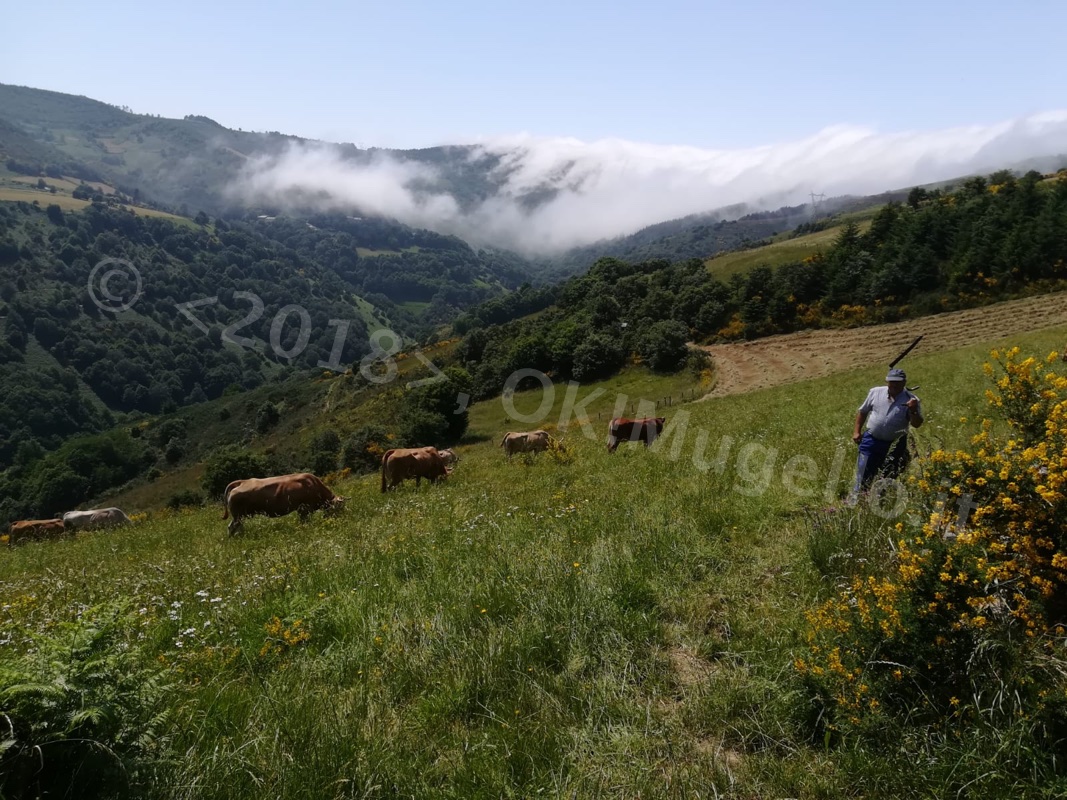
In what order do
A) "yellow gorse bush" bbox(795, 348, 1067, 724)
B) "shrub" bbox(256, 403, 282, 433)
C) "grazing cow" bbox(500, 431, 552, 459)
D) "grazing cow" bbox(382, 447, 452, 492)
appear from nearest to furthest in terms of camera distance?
"yellow gorse bush" bbox(795, 348, 1067, 724), "grazing cow" bbox(382, 447, 452, 492), "grazing cow" bbox(500, 431, 552, 459), "shrub" bbox(256, 403, 282, 433)

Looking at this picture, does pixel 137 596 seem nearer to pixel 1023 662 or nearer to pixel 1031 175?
pixel 1023 662

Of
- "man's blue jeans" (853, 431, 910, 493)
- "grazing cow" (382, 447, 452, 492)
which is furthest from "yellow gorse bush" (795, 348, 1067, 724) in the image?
"grazing cow" (382, 447, 452, 492)

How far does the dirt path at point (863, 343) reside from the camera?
148ft

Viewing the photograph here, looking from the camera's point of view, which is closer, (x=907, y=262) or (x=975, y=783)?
(x=975, y=783)

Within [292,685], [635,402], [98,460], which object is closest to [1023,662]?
[292,685]

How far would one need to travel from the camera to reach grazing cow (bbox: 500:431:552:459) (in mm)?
24219

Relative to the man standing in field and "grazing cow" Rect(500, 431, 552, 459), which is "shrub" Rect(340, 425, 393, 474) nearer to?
"grazing cow" Rect(500, 431, 552, 459)

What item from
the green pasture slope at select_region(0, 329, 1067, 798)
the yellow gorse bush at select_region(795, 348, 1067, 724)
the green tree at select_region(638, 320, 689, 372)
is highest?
the yellow gorse bush at select_region(795, 348, 1067, 724)

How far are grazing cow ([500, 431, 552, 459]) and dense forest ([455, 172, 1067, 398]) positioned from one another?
142 ft

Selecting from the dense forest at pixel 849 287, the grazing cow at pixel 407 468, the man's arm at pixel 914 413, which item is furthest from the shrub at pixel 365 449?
the man's arm at pixel 914 413

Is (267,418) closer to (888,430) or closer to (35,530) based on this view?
(35,530)

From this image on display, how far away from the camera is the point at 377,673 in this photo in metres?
4.57

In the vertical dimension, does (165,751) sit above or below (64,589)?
above

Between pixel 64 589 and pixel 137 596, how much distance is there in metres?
2.41
